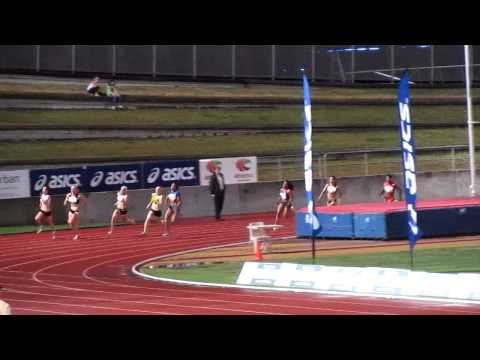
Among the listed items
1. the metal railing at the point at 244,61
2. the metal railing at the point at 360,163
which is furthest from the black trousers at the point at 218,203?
the metal railing at the point at 244,61

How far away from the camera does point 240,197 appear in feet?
131

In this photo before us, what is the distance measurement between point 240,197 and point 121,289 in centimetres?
2109

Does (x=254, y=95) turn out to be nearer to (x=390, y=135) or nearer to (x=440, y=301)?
(x=390, y=135)

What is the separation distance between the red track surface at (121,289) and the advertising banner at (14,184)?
2.94m

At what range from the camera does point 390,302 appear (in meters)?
16.0

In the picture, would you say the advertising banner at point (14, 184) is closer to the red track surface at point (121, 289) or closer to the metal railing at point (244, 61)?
the red track surface at point (121, 289)

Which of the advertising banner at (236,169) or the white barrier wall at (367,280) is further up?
the advertising banner at (236,169)

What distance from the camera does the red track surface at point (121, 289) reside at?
15.7 m

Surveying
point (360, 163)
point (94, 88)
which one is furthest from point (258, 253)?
point (94, 88)

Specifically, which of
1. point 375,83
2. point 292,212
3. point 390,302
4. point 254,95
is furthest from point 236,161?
point 390,302

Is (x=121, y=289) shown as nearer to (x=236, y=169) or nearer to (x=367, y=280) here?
(x=367, y=280)

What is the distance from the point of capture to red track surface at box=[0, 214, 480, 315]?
15.7 metres

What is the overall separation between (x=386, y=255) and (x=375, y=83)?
1210 inches

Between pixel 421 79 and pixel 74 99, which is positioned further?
pixel 421 79
